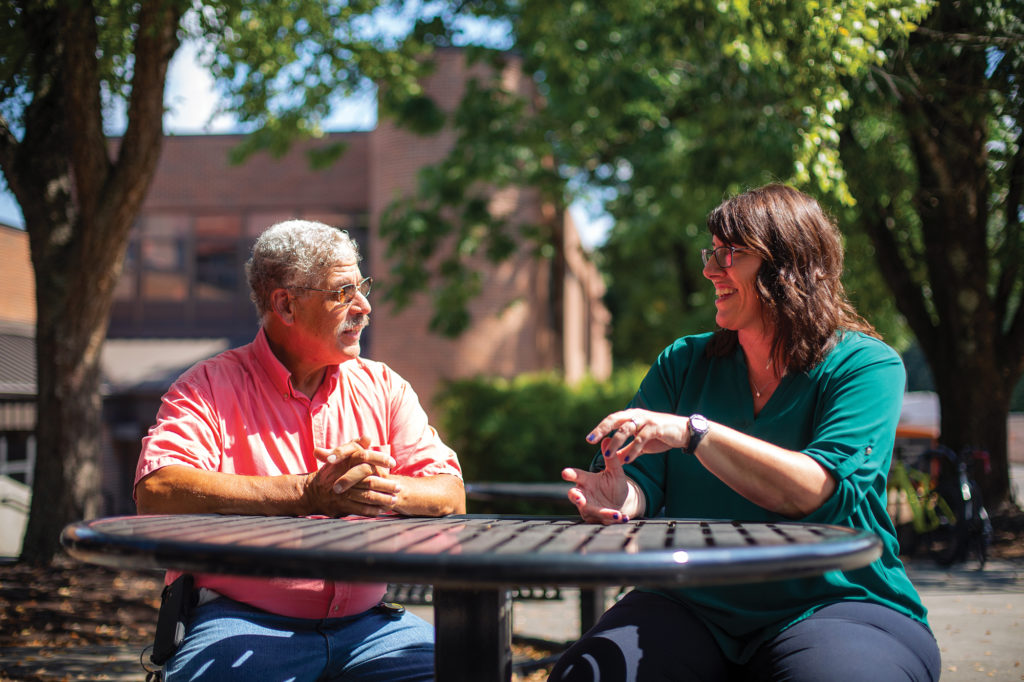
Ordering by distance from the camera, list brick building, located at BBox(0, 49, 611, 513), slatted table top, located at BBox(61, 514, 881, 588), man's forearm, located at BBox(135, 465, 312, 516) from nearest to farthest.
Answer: slatted table top, located at BBox(61, 514, 881, 588) < man's forearm, located at BBox(135, 465, 312, 516) < brick building, located at BBox(0, 49, 611, 513)

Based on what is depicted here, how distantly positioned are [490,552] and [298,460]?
3.81ft

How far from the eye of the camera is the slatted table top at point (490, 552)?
1299mm

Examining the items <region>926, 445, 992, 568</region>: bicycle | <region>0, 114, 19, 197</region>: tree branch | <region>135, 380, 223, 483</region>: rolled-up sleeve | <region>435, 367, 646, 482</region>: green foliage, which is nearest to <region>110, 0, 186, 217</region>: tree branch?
<region>0, 114, 19, 197</region>: tree branch

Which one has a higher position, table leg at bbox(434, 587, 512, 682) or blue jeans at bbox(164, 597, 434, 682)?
table leg at bbox(434, 587, 512, 682)

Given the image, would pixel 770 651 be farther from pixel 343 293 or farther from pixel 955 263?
pixel 955 263

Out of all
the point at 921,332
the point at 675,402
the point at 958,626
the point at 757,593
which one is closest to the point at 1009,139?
the point at 921,332

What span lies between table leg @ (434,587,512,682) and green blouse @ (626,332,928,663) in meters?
0.53

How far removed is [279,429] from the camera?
2.42 meters

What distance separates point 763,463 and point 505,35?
10.4m

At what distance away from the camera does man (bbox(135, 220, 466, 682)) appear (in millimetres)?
2086

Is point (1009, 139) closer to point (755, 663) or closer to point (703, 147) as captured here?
point (703, 147)

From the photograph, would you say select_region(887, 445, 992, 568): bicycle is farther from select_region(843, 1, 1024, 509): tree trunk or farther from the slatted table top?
the slatted table top

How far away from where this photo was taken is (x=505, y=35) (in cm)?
1129

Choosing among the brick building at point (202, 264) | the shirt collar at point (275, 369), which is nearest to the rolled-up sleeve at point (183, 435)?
the shirt collar at point (275, 369)
